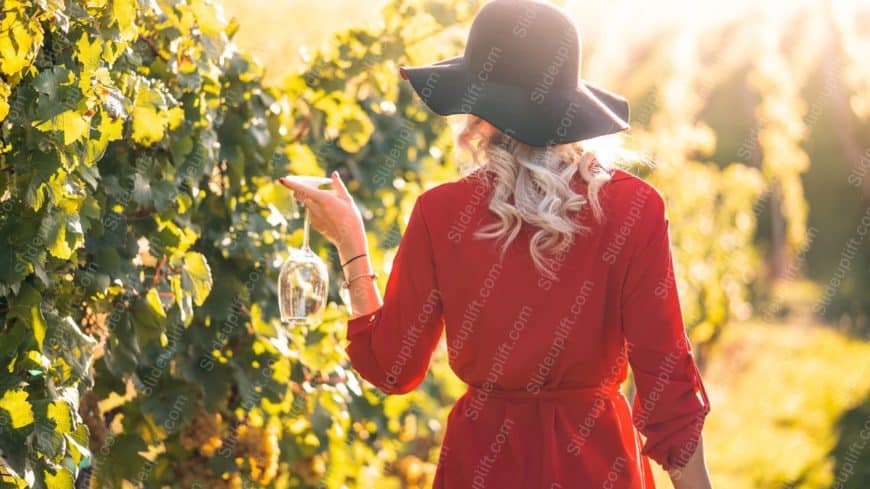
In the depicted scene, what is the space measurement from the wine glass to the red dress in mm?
227

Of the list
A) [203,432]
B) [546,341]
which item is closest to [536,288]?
[546,341]

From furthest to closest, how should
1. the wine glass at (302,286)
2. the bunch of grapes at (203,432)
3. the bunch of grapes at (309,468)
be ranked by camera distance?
1. the bunch of grapes at (309,468)
2. the bunch of grapes at (203,432)
3. the wine glass at (302,286)

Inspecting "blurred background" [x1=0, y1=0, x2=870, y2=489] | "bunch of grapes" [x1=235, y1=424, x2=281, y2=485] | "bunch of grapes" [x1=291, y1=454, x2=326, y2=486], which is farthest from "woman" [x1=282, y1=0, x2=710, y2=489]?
"bunch of grapes" [x1=291, y1=454, x2=326, y2=486]

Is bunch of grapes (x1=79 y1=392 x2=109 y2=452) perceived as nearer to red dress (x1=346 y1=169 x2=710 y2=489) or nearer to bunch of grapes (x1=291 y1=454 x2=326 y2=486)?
bunch of grapes (x1=291 y1=454 x2=326 y2=486)

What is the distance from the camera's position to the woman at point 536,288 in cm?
217

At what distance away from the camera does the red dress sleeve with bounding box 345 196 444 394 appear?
7.36 ft

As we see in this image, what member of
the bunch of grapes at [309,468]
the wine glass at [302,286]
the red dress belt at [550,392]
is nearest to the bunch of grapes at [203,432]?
the bunch of grapes at [309,468]

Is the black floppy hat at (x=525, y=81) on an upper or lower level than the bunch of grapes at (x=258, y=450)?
upper

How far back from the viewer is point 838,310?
1537 cm

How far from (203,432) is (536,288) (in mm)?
1367

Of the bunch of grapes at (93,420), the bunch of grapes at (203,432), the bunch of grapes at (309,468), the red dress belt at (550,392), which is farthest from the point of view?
the bunch of grapes at (309,468)

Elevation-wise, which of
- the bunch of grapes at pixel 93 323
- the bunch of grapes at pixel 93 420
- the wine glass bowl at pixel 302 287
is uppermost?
the wine glass bowl at pixel 302 287

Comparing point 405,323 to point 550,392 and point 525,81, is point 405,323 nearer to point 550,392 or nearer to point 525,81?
point 550,392

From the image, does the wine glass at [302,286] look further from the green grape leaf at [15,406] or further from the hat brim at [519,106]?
the green grape leaf at [15,406]
